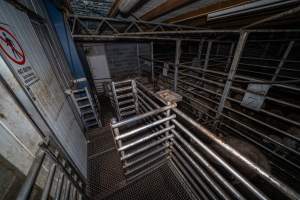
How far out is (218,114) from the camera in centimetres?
307

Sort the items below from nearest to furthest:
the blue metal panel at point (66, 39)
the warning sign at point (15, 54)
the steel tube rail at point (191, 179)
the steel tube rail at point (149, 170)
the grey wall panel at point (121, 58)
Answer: the warning sign at point (15, 54)
the steel tube rail at point (191, 179)
the steel tube rail at point (149, 170)
the blue metal panel at point (66, 39)
the grey wall panel at point (121, 58)

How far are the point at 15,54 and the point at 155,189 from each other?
96.5 inches

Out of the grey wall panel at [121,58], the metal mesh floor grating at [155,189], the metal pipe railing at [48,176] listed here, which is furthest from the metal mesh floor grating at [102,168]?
the grey wall panel at [121,58]

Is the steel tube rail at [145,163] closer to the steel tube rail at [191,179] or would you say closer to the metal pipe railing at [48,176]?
the steel tube rail at [191,179]

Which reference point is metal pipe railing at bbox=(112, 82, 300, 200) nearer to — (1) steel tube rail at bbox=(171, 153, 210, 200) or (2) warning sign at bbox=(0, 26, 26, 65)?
(1) steel tube rail at bbox=(171, 153, 210, 200)

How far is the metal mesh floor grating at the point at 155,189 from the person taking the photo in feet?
5.81

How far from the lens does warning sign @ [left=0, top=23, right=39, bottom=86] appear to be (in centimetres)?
108

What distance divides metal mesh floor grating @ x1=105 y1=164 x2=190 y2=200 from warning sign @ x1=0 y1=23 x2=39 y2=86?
1942mm

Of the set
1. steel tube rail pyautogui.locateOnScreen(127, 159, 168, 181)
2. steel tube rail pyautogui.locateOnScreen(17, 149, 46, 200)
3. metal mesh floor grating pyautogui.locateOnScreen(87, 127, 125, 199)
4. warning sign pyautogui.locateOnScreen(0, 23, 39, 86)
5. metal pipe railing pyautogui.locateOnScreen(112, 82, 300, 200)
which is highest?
warning sign pyautogui.locateOnScreen(0, 23, 39, 86)

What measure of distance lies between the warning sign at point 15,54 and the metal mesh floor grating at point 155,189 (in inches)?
76.4

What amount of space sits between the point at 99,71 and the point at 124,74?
1359 mm

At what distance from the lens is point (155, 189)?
1859 mm

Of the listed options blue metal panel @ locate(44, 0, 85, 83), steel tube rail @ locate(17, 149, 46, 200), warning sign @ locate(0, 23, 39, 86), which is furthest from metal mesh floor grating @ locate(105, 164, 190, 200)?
blue metal panel @ locate(44, 0, 85, 83)

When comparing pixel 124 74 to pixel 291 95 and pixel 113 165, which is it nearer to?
pixel 113 165
